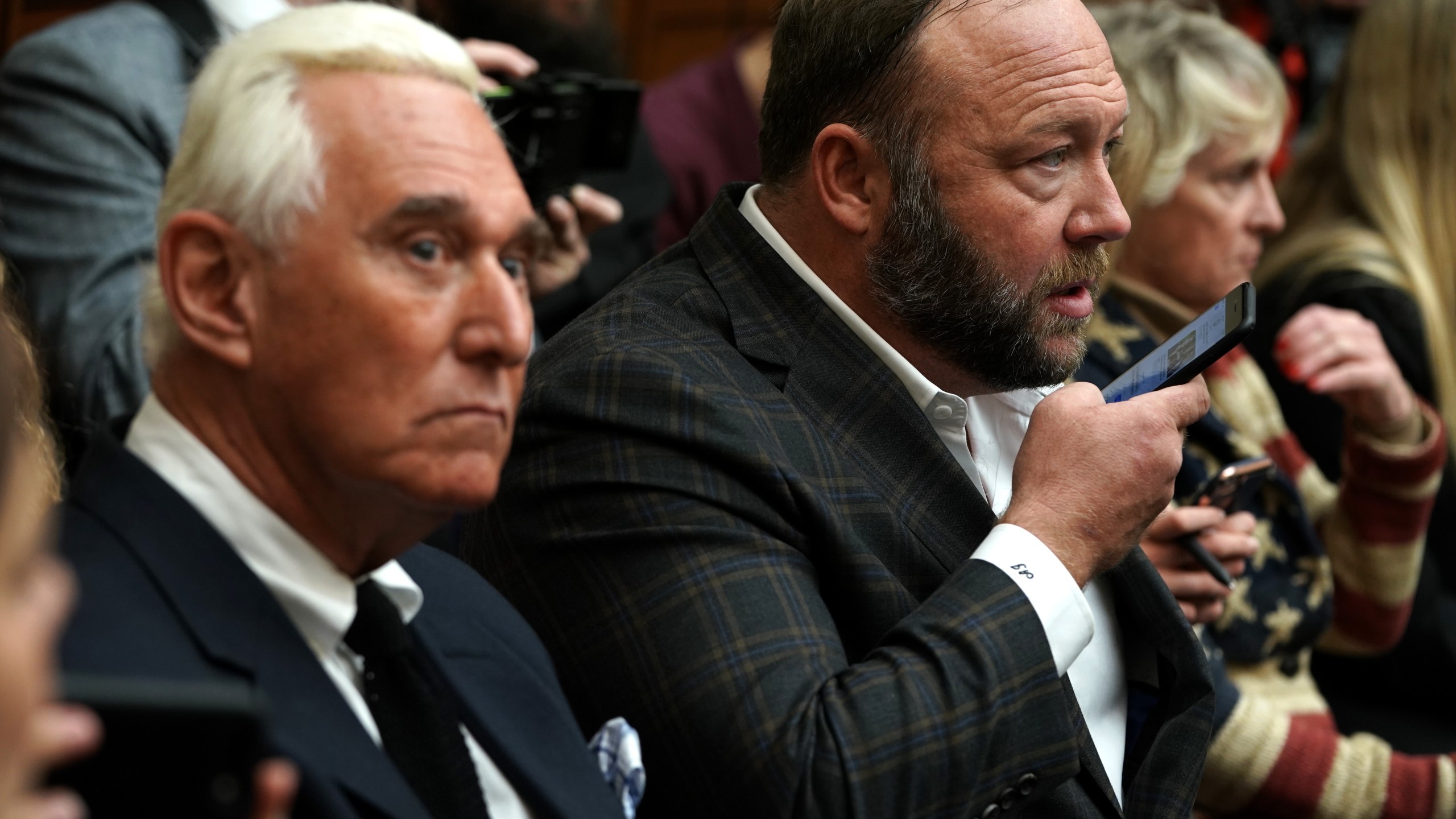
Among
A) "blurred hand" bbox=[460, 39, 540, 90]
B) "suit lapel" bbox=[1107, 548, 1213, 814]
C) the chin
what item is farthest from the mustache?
"blurred hand" bbox=[460, 39, 540, 90]

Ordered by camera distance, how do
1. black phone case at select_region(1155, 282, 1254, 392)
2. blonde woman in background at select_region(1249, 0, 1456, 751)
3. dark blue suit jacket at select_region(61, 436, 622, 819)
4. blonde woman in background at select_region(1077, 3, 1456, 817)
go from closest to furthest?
1. dark blue suit jacket at select_region(61, 436, 622, 819)
2. black phone case at select_region(1155, 282, 1254, 392)
3. blonde woman in background at select_region(1077, 3, 1456, 817)
4. blonde woman in background at select_region(1249, 0, 1456, 751)

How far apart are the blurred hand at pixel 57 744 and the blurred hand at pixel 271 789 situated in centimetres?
9

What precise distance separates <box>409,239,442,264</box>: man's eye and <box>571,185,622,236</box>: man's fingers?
1.76m

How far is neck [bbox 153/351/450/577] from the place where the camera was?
1.27 metres

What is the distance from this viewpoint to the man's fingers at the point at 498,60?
2754mm

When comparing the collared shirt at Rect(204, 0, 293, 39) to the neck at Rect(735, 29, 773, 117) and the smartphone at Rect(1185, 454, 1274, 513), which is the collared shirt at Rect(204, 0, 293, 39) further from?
→ the neck at Rect(735, 29, 773, 117)

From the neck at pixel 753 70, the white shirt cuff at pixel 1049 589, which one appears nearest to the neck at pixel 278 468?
the white shirt cuff at pixel 1049 589

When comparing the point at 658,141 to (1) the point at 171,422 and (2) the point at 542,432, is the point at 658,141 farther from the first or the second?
(1) the point at 171,422

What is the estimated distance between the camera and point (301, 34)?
1.32 m

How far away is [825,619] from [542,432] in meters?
0.39

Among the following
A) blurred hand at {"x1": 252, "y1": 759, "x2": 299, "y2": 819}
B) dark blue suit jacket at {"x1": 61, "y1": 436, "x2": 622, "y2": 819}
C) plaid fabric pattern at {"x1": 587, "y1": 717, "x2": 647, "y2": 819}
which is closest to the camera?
blurred hand at {"x1": 252, "y1": 759, "x2": 299, "y2": 819}

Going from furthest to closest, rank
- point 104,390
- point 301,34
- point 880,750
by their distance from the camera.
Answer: point 104,390 < point 880,750 < point 301,34

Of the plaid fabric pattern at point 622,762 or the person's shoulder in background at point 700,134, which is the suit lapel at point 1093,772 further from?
the person's shoulder in background at point 700,134

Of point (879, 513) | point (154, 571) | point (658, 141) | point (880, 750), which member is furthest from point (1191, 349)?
point (658, 141)
